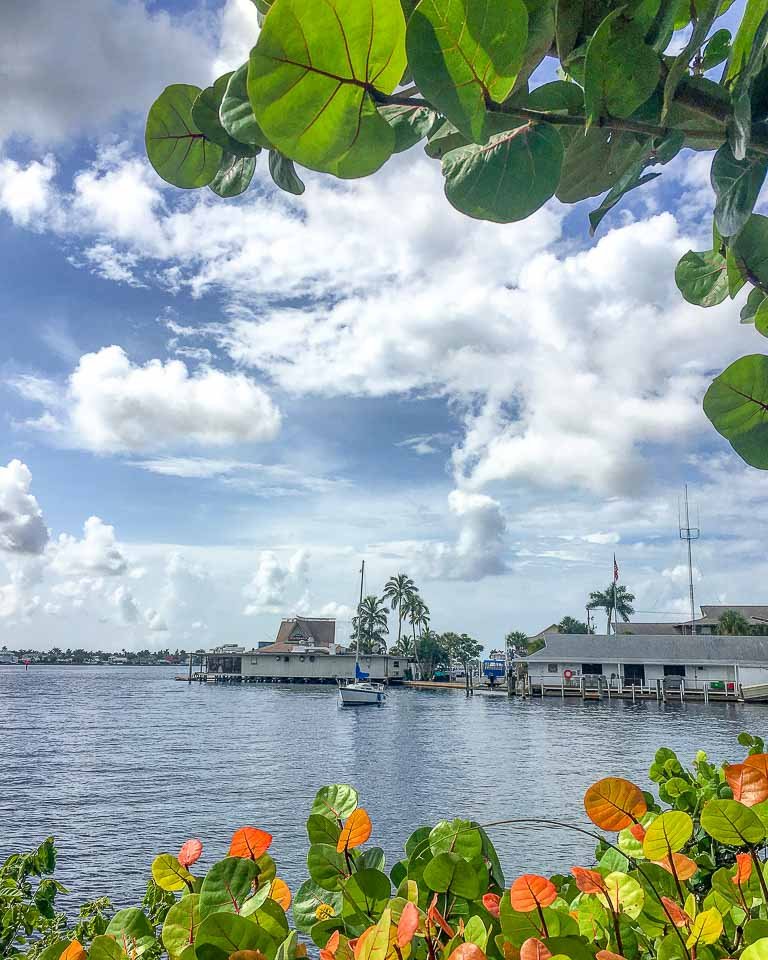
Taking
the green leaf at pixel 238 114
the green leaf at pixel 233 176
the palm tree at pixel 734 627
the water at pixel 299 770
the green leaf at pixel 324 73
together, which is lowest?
the water at pixel 299 770

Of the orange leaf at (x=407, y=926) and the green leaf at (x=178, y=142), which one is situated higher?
the green leaf at (x=178, y=142)

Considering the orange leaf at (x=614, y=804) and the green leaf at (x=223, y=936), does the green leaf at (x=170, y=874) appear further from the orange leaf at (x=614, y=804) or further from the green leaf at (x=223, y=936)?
the orange leaf at (x=614, y=804)

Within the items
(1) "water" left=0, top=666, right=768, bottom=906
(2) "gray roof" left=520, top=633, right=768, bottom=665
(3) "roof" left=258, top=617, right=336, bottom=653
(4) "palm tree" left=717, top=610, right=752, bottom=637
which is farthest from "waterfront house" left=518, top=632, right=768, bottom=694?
(3) "roof" left=258, top=617, right=336, bottom=653

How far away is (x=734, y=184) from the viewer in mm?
643

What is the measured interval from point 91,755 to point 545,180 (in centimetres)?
3664

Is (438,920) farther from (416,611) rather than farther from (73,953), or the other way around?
(416,611)

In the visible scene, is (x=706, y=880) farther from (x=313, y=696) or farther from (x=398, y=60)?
(x=313, y=696)

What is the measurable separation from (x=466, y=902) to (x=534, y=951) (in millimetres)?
338

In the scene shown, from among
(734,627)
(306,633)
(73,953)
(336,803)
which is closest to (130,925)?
(73,953)

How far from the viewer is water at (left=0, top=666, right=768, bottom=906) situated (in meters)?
16.9

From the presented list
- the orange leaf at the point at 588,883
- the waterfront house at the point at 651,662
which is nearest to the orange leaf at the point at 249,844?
the orange leaf at the point at 588,883

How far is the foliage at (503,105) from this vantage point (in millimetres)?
487

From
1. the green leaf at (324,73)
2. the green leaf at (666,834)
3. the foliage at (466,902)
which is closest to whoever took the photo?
the green leaf at (324,73)

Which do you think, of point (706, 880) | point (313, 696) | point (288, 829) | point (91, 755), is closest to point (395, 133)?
point (706, 880)
